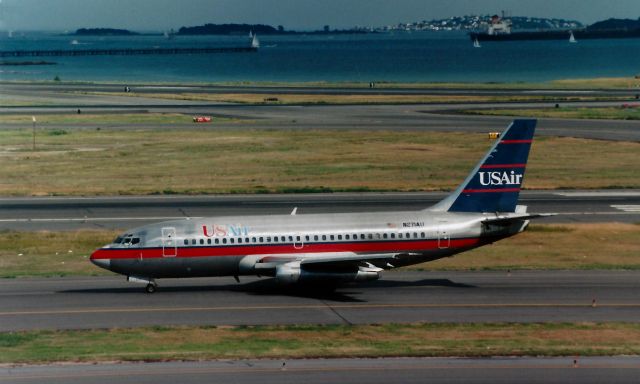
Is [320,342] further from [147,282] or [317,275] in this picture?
[147,282]

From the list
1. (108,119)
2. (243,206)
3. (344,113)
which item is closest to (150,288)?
(243,206)

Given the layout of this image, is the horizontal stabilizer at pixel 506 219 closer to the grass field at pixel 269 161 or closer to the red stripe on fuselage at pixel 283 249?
the red stripe on fuselage at pixel 283 249

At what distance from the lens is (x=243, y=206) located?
7350cm

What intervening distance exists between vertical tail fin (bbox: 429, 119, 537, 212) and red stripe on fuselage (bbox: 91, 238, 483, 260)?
223cm

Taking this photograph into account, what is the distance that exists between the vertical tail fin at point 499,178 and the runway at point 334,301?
4035mm

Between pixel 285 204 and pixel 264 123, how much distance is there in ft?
184

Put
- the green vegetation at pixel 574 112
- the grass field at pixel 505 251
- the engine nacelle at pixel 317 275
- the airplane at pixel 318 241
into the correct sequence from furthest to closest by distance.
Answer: the green vegetation at pixel 574 112
the grass field at pixel 505 251
the airplane at pixel 318 241
the engine nacelle at pixel 317 275

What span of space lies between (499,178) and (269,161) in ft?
166

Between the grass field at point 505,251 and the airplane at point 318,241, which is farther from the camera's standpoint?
the grass field at point 505,251

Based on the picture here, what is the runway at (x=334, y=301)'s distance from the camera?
4122cm

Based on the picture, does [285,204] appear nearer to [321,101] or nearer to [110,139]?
[110,139]

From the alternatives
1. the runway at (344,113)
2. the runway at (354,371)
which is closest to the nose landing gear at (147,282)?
the runway at (354,371)

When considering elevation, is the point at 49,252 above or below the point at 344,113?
below

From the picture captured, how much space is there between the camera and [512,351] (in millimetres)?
35531
